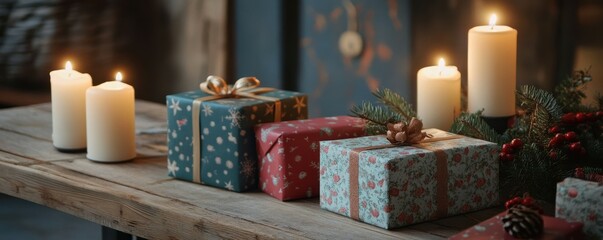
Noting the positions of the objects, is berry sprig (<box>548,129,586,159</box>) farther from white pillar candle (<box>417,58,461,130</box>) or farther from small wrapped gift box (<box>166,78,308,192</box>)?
small wrapped gift box (<box>166,78,308,192</box>)

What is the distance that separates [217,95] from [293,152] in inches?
8.3

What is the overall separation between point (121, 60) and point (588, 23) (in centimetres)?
179

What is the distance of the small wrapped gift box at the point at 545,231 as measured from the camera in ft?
3.58

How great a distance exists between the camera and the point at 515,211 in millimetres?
1091

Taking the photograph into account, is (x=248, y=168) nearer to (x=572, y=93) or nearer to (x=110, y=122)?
(x=110, y=122)

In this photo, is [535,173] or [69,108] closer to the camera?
[535,173]

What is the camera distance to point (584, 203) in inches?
44.4

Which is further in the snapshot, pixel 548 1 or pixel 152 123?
pixel 548 1

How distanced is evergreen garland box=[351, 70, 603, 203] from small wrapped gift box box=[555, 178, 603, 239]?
16 cm

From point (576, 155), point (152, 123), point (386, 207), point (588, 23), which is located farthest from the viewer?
point (588, 23)

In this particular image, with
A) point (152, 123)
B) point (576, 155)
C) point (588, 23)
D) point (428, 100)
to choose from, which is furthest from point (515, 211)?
point (588, 23)

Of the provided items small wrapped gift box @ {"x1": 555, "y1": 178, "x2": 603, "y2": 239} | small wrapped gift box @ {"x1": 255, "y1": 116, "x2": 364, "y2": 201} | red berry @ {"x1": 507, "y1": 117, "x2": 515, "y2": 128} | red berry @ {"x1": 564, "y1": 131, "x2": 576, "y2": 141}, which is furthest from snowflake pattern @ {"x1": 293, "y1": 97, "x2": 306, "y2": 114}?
small wrapped gift box @ {"x1": 555, "y1": 178, "x2": 603, "y2": 239}

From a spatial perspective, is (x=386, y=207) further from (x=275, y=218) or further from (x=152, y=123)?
(x=152, y=123)

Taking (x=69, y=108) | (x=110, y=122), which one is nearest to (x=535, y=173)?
(x=110, y=122)
